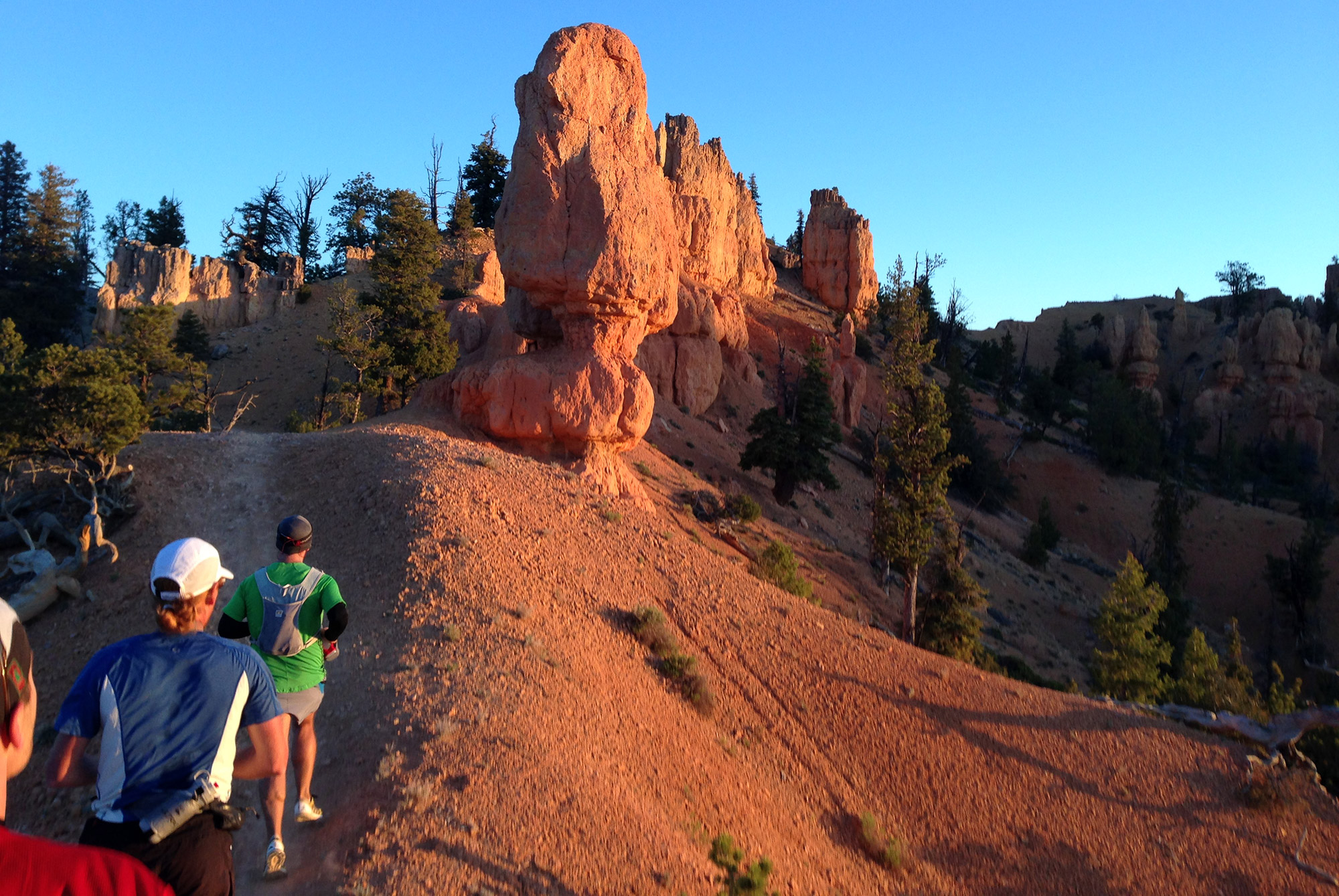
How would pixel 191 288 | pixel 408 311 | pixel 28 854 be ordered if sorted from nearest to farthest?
pixel 28 854 → pixel 408 311 → pixel 191 288

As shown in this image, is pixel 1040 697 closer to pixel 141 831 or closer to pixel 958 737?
pixel 958 737

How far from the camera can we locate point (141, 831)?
129 inches

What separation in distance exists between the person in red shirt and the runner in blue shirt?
0.50 meters

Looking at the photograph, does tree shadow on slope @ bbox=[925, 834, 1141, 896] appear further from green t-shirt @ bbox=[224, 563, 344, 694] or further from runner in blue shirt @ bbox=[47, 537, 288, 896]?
runner in blue shirt @ bbox=[47, 537, 288, 896]

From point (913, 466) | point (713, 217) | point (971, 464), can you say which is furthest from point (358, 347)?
point (971, 464)

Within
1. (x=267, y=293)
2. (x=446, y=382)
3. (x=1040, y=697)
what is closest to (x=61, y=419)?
(x=446, y=382)

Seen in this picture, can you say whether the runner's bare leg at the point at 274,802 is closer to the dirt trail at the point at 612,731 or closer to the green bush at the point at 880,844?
the dirt trail at the point at 612,731

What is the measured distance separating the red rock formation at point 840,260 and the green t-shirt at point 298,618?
57.5 meters

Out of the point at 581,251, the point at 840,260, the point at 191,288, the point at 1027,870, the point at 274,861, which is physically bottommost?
the point at 1027,870

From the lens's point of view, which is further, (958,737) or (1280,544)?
(1280,544)

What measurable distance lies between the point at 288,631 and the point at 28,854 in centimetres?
361

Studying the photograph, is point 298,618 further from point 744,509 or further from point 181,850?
point 744,509

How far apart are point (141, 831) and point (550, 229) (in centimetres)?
1707

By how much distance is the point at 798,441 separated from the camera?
3123cm
